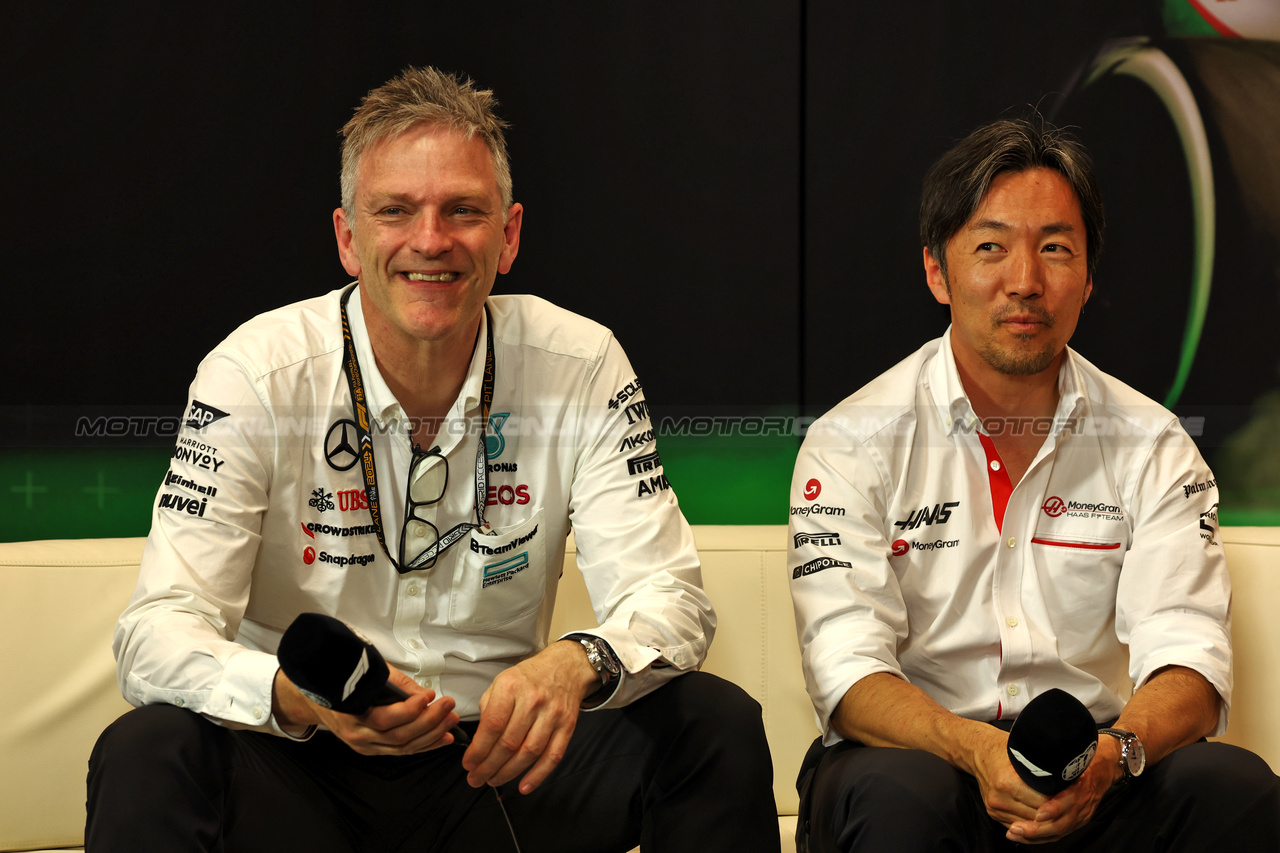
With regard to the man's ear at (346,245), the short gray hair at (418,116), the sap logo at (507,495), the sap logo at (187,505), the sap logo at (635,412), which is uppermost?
the short gray hair at (418,116)

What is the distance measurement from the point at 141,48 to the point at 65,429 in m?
0.78

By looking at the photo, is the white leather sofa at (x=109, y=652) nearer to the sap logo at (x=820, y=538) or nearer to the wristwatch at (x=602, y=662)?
the sap logo at (x=820, y=538)

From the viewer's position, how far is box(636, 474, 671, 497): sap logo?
1.52 metres

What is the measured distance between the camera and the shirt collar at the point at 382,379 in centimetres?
150

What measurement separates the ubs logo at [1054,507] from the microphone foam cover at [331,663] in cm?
103

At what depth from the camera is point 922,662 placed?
1.57 m

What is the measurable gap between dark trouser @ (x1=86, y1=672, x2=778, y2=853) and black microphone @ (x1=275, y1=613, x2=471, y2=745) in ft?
0.61

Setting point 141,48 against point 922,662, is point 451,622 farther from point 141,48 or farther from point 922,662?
point 141,48

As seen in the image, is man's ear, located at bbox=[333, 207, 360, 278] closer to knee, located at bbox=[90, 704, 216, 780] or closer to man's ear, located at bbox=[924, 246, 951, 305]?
knee, located at bbox=[90, 704, 216, 780]

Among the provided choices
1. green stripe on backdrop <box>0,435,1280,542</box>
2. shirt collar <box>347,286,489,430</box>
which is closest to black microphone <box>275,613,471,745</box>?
shirt collar <box>347,286,489,430</box>

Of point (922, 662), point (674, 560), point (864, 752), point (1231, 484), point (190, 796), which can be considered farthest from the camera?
point (1231, 484)

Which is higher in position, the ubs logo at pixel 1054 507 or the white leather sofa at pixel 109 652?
the ubs logo at pixel 1054 507

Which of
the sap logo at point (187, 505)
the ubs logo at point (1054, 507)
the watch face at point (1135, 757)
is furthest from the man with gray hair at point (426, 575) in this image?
the ubs logo at point (1054, 507)

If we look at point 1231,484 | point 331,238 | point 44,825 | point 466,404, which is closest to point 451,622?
point 466,404
